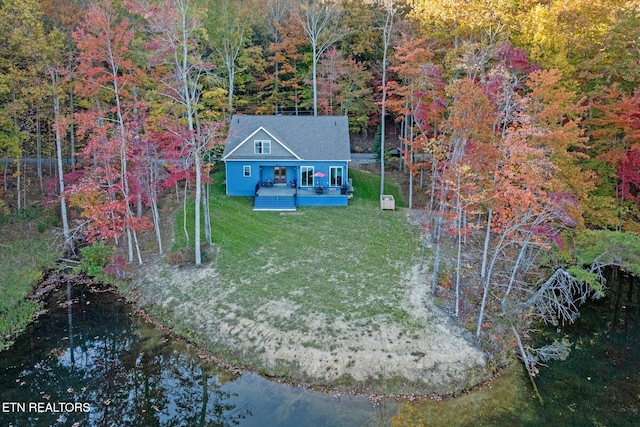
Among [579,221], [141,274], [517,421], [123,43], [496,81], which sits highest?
[123,43]

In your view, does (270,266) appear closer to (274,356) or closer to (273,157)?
(274,356)

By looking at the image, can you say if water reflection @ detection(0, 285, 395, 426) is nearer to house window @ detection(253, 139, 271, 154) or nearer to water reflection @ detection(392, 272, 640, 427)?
water reflection @ detection(392, 272, 640, 427)

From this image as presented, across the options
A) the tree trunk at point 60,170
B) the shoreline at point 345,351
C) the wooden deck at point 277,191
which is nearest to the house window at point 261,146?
the wooden deck at point 277,191

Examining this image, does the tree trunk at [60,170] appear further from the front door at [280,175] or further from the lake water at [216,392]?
the front door at [280,175]

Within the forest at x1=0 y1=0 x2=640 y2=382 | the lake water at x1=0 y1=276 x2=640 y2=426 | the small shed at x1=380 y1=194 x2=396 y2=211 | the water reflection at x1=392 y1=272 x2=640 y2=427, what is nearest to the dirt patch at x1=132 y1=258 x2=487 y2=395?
the lake water at x1=0 y1=276 x2=640 y2=426

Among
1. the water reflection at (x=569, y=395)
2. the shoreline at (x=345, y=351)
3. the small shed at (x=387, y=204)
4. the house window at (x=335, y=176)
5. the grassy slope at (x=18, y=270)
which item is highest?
the house window at (x=335, y=176)

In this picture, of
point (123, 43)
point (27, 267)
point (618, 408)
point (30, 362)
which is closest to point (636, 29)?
point (618, 408)

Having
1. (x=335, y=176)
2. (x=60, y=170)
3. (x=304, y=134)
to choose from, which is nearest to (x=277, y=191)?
(x=335, y=176)
